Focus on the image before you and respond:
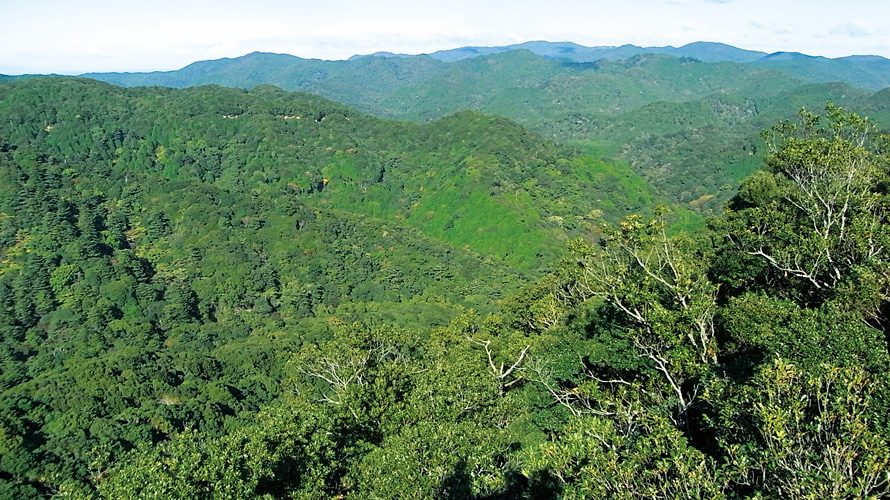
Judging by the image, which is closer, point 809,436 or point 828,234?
point 809,436

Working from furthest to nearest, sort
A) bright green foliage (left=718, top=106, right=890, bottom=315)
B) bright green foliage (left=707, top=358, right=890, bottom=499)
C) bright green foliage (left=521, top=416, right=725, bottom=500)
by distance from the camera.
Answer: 1. bright green foliage (left=718, top=106, right=890, bottom=315)
2. bright green foliage (left=521, top=416, right=725, bottom=500)
3. bright green foliage (left=707, top=358, right=890, bottom=499)

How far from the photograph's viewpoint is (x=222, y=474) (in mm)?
22016

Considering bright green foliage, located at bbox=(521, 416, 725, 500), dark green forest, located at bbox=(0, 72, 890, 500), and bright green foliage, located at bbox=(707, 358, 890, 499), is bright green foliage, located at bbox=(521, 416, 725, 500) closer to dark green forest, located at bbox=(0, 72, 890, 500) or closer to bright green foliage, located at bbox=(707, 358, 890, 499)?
dark green forest, located at bbox=(0, 72, 890, 500)

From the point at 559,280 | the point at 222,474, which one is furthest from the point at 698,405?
the point at 559,280

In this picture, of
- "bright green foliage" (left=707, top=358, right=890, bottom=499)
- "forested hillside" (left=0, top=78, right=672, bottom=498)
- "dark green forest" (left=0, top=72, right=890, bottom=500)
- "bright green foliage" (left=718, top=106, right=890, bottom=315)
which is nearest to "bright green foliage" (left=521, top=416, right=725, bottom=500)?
"dark green forest" (left=0, top=72, right=890, bottom=500)

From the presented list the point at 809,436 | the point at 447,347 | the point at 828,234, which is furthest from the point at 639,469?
the point at 447,347

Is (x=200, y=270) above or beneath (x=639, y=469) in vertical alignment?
beneath

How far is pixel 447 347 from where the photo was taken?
51.9 m

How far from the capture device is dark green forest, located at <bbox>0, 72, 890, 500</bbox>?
1669 centimetres

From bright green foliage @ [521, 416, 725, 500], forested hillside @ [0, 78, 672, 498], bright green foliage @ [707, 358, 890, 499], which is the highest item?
bright green foliage @ [707, 358, 890, 499]

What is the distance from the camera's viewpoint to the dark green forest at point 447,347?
657 inches

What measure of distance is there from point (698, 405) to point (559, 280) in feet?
112

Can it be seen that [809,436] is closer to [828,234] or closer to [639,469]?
[639,469]

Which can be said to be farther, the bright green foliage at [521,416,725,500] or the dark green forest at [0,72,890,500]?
the dark green forest at [0,72,890,500]
